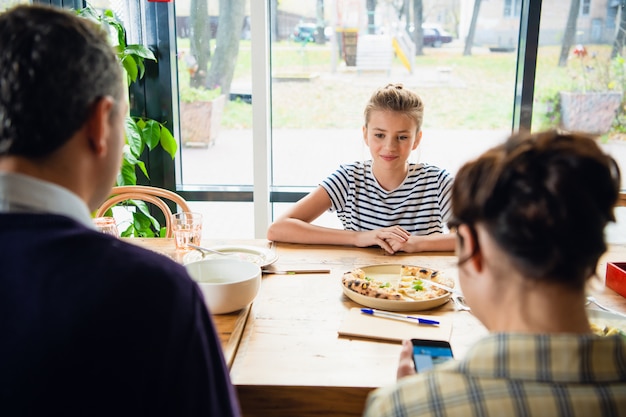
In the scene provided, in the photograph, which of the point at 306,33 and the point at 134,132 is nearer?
the point at 134,132

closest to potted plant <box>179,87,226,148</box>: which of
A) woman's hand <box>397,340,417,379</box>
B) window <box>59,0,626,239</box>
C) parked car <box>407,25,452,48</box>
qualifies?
window <box>59,0,626,239</box>

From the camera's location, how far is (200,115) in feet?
11.0

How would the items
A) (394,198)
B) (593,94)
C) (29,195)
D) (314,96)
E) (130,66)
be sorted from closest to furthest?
1. (29,195)
2. (394,198)
3. (130,66)
4. (593,94)
5. (314,96)

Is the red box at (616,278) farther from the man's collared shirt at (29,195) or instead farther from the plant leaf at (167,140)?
the plant leaf at (167,140)

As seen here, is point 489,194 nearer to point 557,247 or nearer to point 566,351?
point 557,247

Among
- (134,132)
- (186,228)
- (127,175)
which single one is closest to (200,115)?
(134,132)

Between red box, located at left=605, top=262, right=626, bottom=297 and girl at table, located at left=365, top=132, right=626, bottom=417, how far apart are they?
2.69ft

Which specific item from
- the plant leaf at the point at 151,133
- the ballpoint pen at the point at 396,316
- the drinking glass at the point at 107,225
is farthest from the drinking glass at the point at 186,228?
the plant leaf at the point at 151,133

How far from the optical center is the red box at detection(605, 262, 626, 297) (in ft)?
5.12

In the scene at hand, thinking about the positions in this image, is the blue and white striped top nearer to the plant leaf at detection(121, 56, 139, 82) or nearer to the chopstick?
the chopstick

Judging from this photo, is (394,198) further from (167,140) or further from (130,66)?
(130,66)

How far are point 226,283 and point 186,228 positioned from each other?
43cm

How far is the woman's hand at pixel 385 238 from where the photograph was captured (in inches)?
74.6

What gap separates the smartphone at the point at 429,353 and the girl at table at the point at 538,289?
0.98 feet
